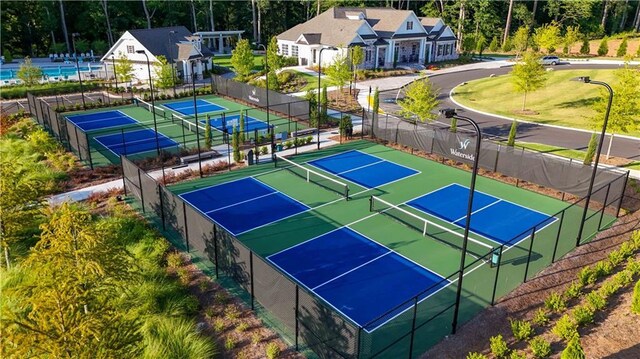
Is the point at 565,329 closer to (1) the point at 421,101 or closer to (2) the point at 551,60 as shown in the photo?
(1) the point at 421,101

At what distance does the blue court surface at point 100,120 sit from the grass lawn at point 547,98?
29153 mm

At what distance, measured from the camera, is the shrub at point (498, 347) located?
11.5 m

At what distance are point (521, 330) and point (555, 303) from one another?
197 cm

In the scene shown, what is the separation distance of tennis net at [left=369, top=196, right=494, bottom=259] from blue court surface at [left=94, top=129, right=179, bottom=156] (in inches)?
602

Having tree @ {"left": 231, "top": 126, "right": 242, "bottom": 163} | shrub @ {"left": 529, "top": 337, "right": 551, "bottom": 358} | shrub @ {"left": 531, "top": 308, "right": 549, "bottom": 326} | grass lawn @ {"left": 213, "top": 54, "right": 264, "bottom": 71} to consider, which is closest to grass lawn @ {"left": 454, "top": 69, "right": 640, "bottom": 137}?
tree @ {"left": 231, "top": 126, "right": 242, "bottom": 163}

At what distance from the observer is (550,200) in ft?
71.3

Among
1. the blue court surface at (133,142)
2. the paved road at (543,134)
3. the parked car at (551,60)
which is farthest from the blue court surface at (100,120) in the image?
the parked car at (551,60)

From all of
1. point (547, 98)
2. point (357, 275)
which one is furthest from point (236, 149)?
point (547, 98)

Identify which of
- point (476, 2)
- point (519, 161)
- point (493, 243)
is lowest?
point (493, 243)

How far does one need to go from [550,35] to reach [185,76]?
46.5 meters

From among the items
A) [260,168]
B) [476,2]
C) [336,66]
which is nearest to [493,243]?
[260,168]

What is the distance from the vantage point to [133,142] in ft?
98.5

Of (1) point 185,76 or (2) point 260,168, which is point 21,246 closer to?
(2) point 260,168

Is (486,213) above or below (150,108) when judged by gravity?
below
